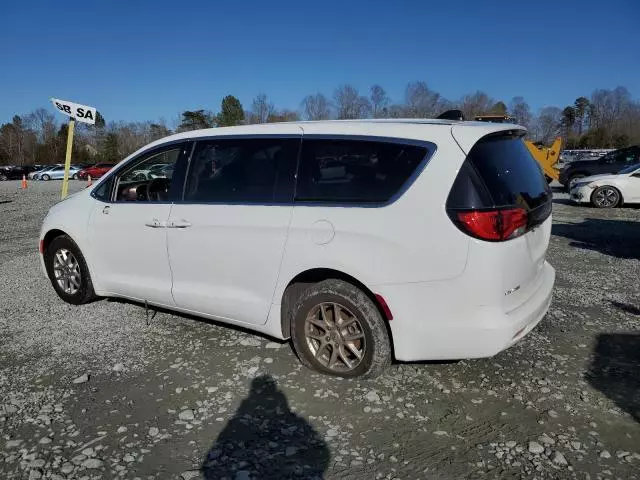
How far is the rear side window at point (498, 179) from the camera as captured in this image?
Answer: 10.4 feet

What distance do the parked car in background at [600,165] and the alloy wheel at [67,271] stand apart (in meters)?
17.3

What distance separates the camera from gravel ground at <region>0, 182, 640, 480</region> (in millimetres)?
2826

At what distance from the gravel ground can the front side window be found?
1.23 m

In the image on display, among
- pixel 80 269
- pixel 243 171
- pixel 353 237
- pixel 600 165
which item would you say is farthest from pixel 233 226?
pixel 600 165

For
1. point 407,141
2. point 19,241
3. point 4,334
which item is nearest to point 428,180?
point 407,141

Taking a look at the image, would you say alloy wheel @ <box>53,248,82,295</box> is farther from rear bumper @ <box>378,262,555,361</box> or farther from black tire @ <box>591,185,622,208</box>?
black tire @ <box>591,185,622,208</box>

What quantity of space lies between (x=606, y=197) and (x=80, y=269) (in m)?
13.5

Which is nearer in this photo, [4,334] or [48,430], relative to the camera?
[48,430]

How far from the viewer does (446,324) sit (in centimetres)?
327

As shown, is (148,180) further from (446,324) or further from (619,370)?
(619,370)

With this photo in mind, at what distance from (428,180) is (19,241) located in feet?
30.8

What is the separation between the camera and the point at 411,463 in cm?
281

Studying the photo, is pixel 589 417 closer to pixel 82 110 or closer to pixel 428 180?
pixel 428 180

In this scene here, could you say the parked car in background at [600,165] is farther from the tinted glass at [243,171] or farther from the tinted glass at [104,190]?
the tinted glass at [104,190]
